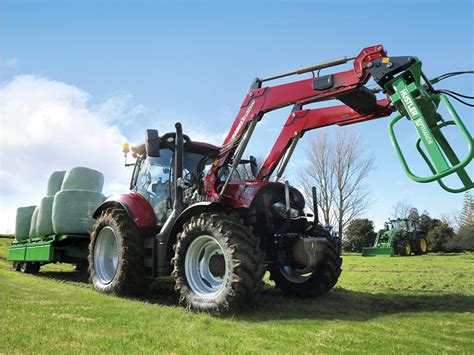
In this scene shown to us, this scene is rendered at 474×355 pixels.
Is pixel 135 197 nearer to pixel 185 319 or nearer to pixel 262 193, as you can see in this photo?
pixel 262 193

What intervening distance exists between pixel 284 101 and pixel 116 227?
10.8ft

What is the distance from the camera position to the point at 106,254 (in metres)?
7.95

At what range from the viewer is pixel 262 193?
20.4 ft

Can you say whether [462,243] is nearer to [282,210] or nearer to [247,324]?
[282,210]

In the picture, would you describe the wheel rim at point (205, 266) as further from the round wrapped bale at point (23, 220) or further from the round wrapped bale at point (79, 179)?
the round wrapped bale at point (23, 220)

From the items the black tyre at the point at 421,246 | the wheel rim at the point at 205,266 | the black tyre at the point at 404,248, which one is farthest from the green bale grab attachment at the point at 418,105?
the black tyre at the point at 421,246

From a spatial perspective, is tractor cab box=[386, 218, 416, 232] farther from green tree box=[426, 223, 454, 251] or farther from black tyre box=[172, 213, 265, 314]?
black tyre box=[172, 213, 265, 314]

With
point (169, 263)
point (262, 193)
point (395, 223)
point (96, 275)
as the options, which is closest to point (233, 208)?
point (262, 193)

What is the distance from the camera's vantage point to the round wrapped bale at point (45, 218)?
1021cm

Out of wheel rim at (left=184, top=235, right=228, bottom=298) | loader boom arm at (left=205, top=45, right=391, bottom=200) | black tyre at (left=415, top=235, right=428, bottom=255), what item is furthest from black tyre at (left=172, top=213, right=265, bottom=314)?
black tyre at (left=415, top=235, right=428, bottom=255)

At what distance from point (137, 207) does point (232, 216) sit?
221cm

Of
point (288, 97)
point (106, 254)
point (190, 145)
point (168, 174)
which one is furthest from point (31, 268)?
point (288, 97)

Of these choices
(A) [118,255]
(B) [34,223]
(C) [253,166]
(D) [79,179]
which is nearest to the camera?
(A) [118,255]

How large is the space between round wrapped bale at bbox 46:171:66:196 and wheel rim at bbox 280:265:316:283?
611 cm
